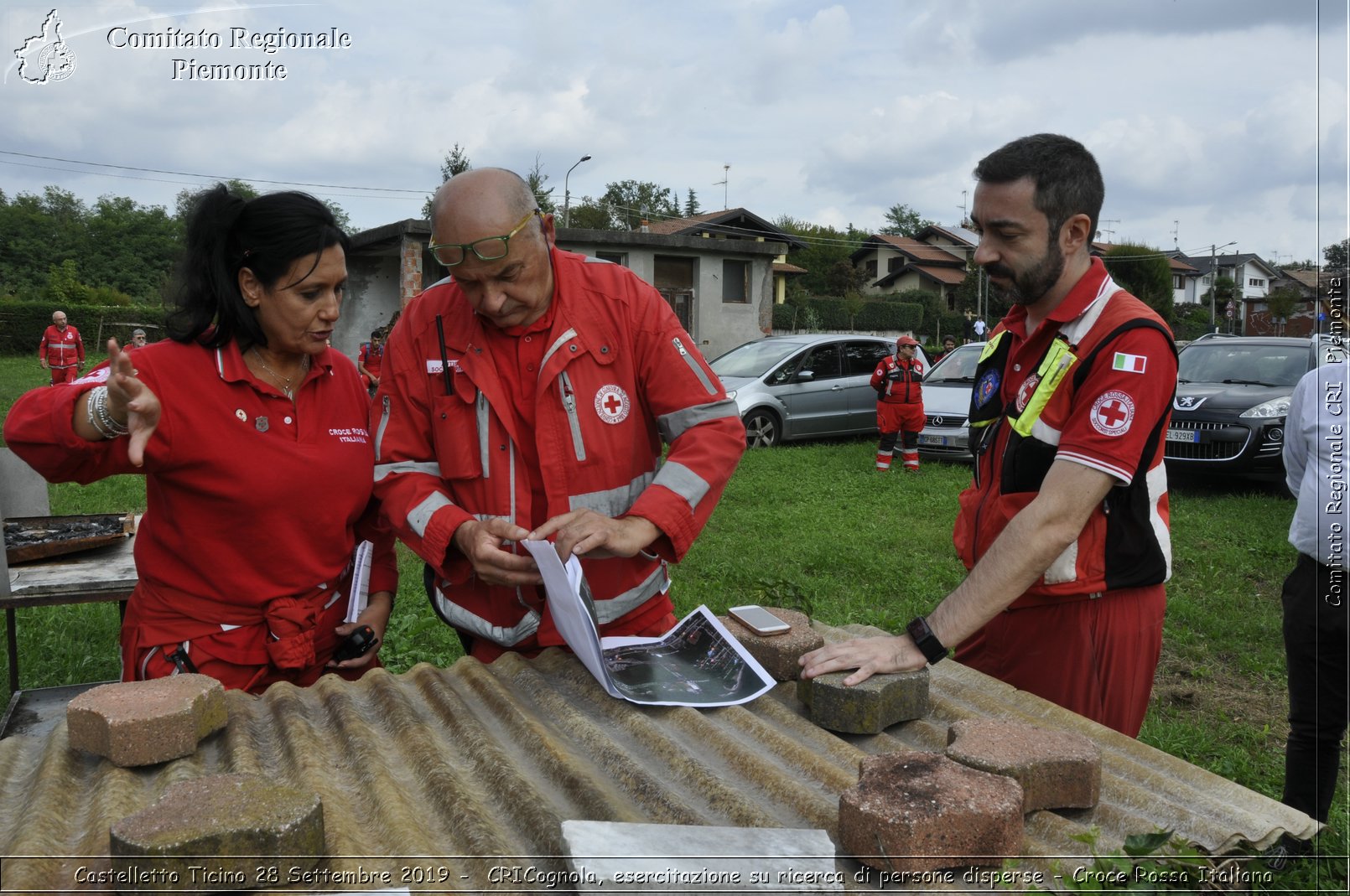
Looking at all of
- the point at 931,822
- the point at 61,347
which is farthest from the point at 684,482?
the point at 61,347

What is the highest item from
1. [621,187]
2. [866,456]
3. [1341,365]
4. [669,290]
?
[621,187]

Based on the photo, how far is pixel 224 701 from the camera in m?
2.10

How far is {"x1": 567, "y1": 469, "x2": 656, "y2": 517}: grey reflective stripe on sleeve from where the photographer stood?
2479mm

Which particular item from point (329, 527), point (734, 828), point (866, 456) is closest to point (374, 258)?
point (866, 456)

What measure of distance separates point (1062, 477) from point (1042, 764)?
695mm

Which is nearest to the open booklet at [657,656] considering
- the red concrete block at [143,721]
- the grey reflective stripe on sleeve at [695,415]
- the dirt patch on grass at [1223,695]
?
the grey reflective stripe on sleeve at [695,415]

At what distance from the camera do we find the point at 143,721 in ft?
6.20

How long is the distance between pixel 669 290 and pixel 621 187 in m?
48.5

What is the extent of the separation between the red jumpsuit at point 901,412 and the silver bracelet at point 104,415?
10771 millimetres

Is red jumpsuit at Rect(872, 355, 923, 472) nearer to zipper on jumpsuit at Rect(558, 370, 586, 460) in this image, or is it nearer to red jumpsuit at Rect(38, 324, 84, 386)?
zipper on jumpsuit at Rect(558, 370, 586, 460)

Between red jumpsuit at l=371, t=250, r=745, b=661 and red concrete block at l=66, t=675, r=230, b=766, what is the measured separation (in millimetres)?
611

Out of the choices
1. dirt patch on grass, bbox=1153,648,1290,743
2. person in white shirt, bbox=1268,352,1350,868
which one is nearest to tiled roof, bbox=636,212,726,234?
dirt patch on grass, bbox=1153,648,1290,743

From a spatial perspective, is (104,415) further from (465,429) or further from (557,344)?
(557,344)

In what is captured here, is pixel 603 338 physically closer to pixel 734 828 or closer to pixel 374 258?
pixel 734 828
